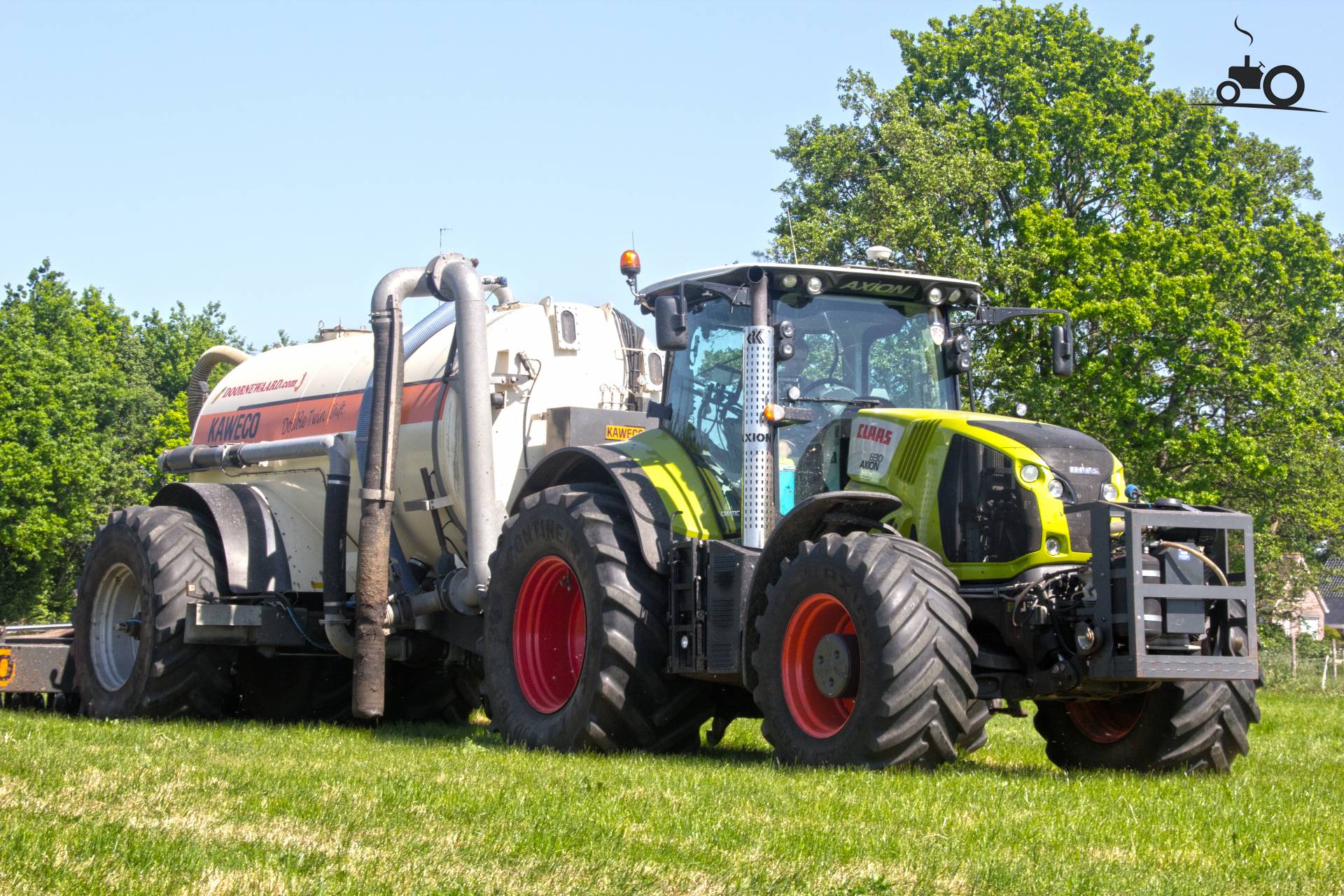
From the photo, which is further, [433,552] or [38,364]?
[38,364]

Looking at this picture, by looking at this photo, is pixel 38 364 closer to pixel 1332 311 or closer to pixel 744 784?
pixel 1332 311

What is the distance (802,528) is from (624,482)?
1.52m

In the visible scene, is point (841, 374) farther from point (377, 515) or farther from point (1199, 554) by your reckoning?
point (377, 515)

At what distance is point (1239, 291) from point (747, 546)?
27.4m

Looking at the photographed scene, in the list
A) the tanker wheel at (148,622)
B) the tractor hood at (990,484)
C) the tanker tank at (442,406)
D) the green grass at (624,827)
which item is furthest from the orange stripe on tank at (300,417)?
the tractor hood at (990,484)

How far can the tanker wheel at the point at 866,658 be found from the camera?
27.3 ft

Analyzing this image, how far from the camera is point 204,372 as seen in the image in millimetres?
17250

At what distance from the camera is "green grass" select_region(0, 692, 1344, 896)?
5.44 metres

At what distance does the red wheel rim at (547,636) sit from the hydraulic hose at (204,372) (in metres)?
6.51

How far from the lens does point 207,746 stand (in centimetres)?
1015

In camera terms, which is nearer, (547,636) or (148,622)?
(547,636)

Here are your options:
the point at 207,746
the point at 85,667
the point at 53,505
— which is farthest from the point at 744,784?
the point at 53,505

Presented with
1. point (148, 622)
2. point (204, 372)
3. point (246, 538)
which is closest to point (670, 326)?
point (246, 538)

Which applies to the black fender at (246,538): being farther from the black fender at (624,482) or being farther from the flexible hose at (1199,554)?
the flexible hose at (1199,554)
